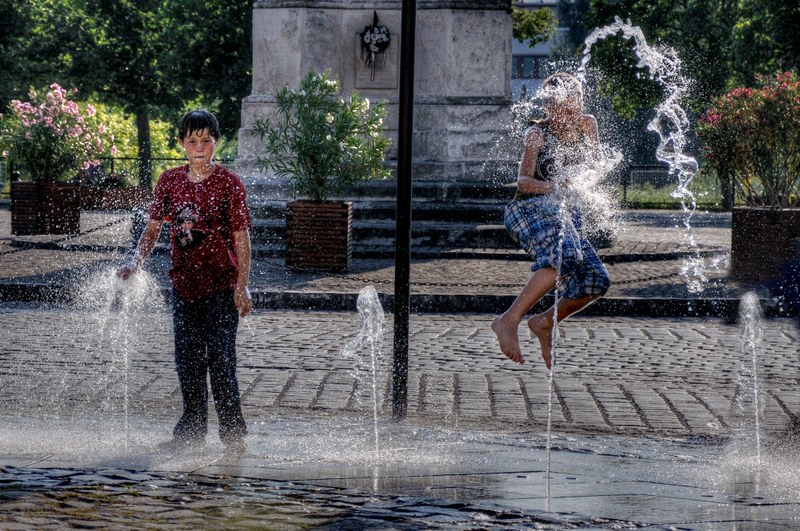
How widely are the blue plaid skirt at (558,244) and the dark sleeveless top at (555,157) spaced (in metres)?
0.11

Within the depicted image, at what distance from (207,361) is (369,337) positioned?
5188 mm

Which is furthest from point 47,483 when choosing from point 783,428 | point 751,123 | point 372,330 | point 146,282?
point 751,123

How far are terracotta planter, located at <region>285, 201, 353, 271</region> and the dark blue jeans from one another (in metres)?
10.6

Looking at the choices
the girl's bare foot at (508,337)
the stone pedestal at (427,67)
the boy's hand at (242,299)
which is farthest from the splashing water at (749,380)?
the stone pedestal at (427,67)

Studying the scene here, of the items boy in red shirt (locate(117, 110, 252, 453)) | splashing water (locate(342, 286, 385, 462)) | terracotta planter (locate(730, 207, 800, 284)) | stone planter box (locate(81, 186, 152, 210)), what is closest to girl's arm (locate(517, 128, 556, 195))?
splashing water (locate(342, 286, 385, 462))

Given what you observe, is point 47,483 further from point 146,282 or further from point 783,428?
point 146,282

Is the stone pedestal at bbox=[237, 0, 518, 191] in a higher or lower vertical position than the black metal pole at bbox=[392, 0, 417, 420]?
higher

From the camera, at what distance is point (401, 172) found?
7.04 m

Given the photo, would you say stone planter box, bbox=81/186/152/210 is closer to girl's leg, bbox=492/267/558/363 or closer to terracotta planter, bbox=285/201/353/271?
terracotta planter, bbox=285/201/353/271

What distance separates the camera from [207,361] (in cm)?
655

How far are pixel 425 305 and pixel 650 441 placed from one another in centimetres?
727

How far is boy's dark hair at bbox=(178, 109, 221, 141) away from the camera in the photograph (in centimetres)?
648

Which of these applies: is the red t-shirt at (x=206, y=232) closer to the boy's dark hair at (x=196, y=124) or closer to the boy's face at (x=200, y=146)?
the boy's face at (x=200, y=146)

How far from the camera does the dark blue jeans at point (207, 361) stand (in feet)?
21.2
